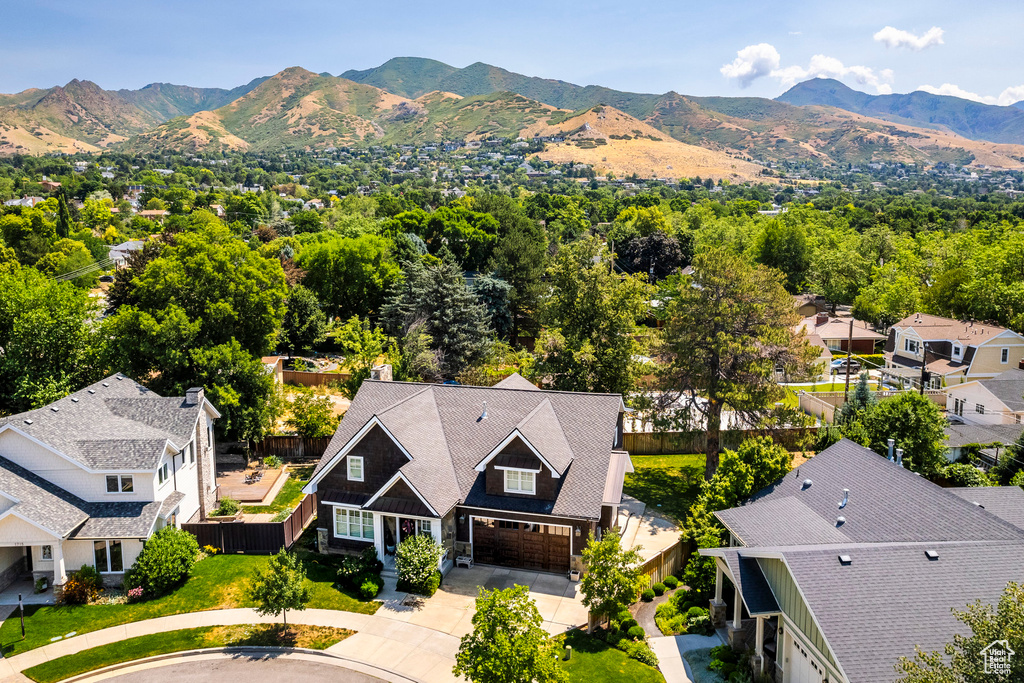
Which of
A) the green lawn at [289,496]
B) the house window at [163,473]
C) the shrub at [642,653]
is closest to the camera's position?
the shrub at [642,653]

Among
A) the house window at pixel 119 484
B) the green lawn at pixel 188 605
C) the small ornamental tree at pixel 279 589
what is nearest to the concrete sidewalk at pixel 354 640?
the green lawn at pixel 188 605

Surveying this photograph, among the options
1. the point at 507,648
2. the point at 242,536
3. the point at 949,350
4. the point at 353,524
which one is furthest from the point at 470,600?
the point at 949,350

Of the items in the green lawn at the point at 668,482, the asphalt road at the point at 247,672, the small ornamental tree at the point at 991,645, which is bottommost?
the asphalt road at the point at 247,672

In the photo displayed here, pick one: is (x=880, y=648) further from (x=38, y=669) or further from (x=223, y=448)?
(x=223, y=448)

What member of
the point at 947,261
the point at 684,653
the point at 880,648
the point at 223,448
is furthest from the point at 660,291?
the point at 880,648

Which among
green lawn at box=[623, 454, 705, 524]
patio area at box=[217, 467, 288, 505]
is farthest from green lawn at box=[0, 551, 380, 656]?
green lawn at box=[623, 454, 705, 524]

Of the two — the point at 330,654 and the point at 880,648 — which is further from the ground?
the point at 880,648

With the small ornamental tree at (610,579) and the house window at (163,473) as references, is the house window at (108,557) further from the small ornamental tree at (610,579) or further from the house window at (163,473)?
the small ornamental tree at (610,579)
